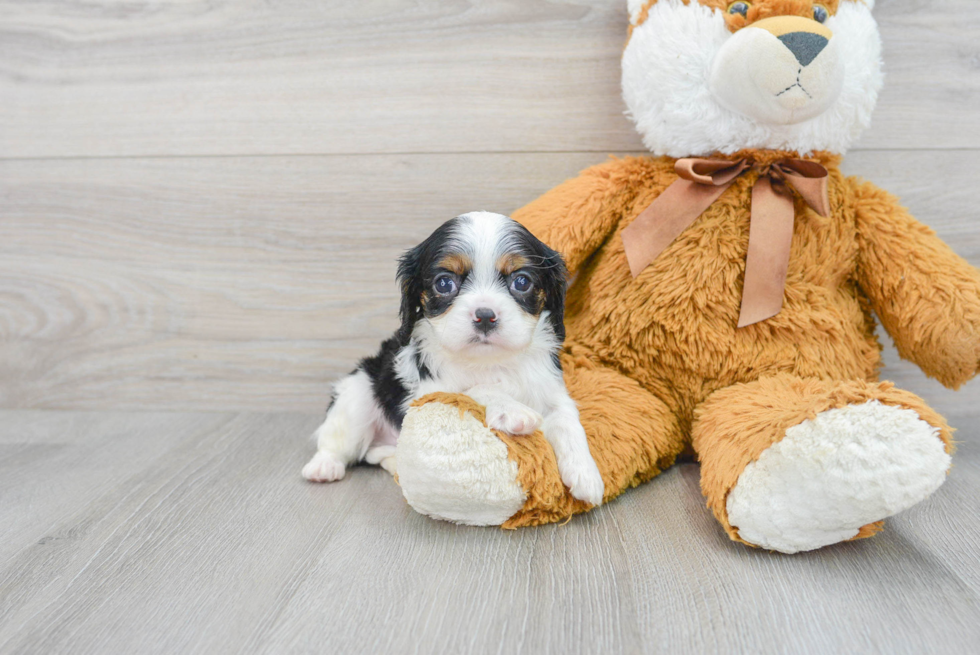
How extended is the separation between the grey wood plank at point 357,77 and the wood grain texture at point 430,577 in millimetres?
998

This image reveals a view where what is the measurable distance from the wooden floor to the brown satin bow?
1.37ft

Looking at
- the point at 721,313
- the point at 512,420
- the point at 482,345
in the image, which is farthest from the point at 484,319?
the point at 721,313

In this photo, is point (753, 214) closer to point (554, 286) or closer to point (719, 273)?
point (719, 273)

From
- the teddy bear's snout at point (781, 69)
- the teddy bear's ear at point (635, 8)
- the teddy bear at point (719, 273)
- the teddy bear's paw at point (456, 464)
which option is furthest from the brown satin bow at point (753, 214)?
the teddy bear's paw at point (456, 464)

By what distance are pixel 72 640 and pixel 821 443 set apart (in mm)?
1238

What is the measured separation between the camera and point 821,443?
1156 millimetres

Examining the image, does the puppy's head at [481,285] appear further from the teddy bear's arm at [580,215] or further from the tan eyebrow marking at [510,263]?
the teddy bear's arm at [580,215]

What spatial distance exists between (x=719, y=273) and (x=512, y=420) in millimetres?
633

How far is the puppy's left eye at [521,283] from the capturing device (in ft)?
4.60

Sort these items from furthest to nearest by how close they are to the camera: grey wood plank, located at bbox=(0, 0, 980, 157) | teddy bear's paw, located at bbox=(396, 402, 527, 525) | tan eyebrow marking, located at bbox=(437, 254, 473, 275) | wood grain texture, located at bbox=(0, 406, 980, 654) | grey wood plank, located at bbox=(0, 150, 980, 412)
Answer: grey wood plank, located at bbox=(0, 150, 980, 412), grey wood plank, located at bbox=(0, 0, 980, 157), tan eyebrow marking, located at bbox=(437, 254, 473, 275), teddy bear's paw, located at bbox=(396, 402, 527, 525), wood grain texture, located at bbox=(0, 406, 980, 654)

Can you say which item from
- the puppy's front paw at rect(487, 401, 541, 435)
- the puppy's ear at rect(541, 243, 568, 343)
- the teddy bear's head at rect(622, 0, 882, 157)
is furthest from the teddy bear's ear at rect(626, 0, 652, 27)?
the puppy's front paw at rect(487, 401, 541, 435)

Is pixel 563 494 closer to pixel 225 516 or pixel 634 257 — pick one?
pixel 634 257

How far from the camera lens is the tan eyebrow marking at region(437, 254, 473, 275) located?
1.37 meters

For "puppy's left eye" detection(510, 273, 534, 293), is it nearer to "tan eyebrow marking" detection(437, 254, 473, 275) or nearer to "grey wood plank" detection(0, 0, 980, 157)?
"tan eyebrow marking" detection(437, 254, 473, 275)
